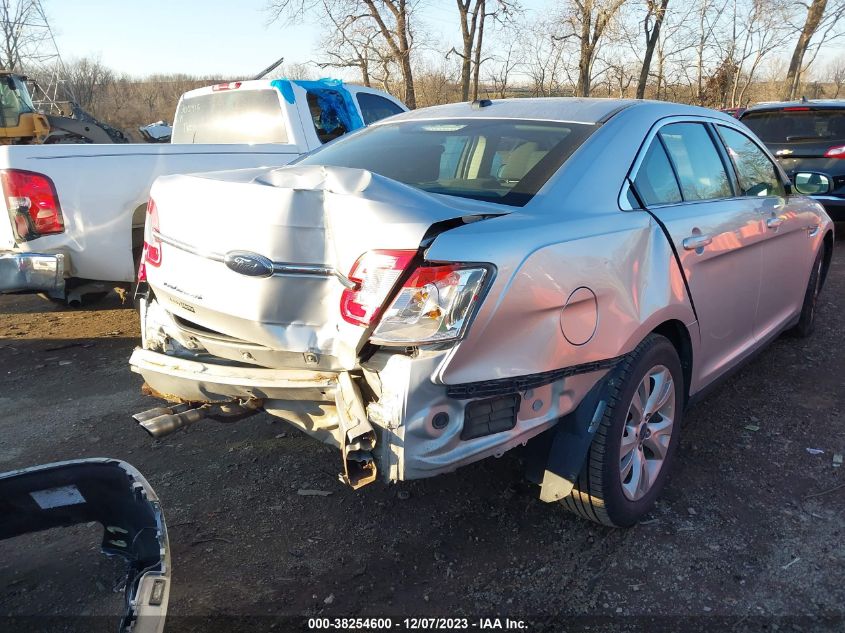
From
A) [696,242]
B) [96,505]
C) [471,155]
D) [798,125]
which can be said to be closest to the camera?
[96,505]

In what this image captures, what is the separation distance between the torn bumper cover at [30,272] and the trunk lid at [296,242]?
249cm

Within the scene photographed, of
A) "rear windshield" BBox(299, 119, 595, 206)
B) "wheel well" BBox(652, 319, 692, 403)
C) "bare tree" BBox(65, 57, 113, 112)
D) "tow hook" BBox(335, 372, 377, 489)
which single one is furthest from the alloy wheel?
"bare tree" BBox(65, 57, 113, 112)

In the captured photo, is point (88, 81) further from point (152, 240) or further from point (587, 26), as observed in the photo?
point (152, 240)

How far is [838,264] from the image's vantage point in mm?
7742

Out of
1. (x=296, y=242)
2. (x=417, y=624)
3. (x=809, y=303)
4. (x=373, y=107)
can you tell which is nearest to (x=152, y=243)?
(x=296, y=242)

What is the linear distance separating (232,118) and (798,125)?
24.2 ft

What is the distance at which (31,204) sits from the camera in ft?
14.6

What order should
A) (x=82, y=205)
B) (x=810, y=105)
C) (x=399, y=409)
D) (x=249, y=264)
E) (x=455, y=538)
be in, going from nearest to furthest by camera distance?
(x=399, y=409) < (x=249, y=264) < (x=455, y=538) < (x=82, y=205) < (x=810, y=105)

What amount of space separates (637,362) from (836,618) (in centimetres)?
108

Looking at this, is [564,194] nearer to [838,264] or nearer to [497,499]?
[497,499]

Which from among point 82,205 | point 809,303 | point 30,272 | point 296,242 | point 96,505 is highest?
point 296,242

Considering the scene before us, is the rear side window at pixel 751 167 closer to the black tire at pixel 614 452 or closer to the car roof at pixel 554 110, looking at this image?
the car roof at pixel 554 110

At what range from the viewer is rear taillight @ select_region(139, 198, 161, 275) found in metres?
2.72

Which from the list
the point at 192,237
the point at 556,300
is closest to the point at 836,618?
the point at 556,300
